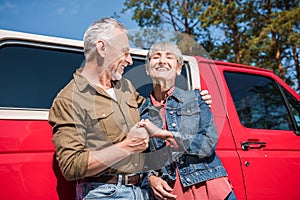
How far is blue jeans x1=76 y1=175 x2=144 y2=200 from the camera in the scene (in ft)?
5.40

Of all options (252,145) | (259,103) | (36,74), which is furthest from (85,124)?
(259,103)

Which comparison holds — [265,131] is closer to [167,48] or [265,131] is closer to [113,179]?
[167,48]

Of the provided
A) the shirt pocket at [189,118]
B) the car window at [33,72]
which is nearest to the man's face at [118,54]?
the shirt pocket at [189,118]

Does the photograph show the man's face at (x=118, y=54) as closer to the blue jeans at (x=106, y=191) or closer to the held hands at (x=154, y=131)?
the held hands at (x=154, y=131)

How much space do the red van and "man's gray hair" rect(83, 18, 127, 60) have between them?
51 cm

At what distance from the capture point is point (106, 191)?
64.9 inches

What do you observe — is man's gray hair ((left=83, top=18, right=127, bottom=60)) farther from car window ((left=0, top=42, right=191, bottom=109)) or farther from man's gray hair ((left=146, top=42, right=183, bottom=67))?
car window ((left=0, top=42, right=191, bottom=109))

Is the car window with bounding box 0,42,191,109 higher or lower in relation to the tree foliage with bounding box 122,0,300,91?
lower

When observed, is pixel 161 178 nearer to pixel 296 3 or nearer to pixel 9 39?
pixel 9 39

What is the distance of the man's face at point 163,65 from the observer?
6.35ft

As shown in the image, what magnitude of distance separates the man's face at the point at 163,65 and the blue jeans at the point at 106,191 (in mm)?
637

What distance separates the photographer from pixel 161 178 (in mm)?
1899

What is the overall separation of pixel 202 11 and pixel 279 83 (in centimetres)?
1079

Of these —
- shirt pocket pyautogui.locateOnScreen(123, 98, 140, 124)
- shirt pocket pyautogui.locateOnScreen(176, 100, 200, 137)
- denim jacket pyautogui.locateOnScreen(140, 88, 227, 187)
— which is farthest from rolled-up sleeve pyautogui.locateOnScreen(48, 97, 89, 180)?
shirt pocket pyautogui.locateOnScreen(176, 100, 200, 137)
